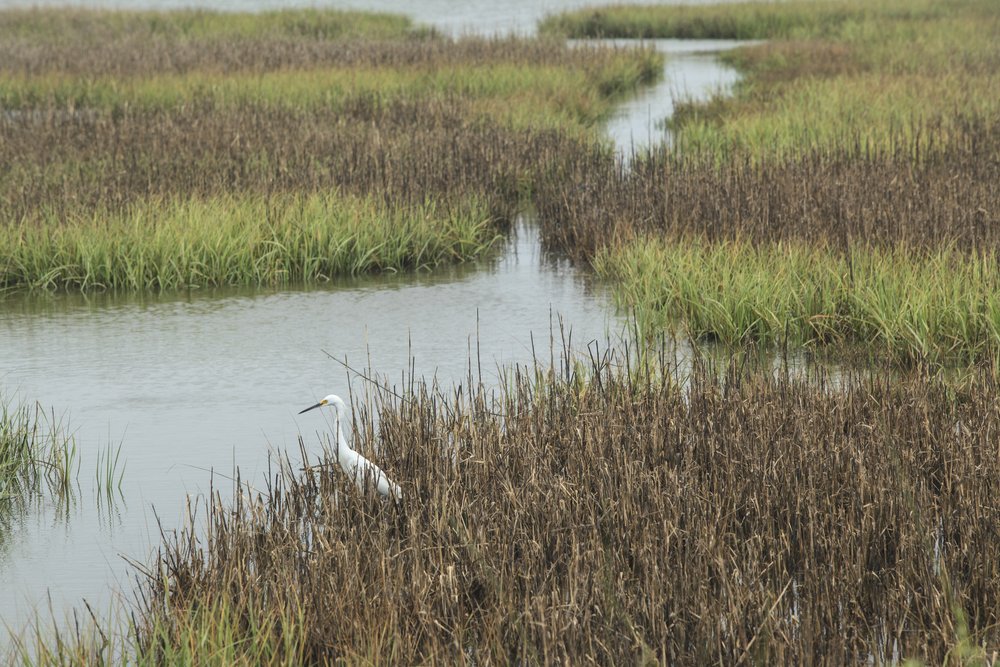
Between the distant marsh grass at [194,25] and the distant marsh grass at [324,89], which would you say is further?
the distant marsh grass at [194,25]

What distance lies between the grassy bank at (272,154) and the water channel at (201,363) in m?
0.33

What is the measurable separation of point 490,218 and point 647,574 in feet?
24.0

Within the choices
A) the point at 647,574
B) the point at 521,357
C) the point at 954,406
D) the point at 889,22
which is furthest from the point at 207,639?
the point at 889,22

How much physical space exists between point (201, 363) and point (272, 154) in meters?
5.10

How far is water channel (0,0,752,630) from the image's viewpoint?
495 centimetres

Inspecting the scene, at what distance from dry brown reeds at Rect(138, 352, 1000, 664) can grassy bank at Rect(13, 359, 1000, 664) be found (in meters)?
0.01

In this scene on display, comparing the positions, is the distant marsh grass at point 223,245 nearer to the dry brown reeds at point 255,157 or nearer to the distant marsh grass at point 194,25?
the dry brown reeds at point 255,157

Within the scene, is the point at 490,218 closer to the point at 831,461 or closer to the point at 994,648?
the point at 831,461

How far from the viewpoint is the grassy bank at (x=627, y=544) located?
11.5ft

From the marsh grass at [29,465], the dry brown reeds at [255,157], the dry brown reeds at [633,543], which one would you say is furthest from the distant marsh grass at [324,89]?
the dry brown reeds at [633,543]

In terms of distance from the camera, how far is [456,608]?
377cm

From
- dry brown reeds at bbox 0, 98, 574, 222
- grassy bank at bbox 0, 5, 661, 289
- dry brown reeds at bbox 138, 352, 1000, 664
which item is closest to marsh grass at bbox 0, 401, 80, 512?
dry brown reeds at bbox 138, 352, 1000, 664

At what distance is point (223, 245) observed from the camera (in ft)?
31.4

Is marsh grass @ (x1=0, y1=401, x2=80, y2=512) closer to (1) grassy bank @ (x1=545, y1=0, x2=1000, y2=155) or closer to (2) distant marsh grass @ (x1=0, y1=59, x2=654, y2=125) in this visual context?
(1) grassy bank @ (x1=545, y1=0, x2=1000, y2=155)
